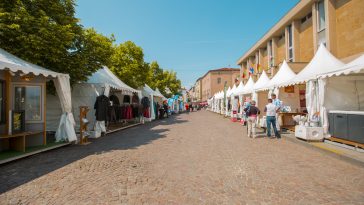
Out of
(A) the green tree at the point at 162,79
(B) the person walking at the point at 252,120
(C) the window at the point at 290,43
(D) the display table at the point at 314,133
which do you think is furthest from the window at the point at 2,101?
(A) the green tree at the point at 162,79

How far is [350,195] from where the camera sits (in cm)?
366

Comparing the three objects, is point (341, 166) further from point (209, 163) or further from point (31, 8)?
point (31, 8)

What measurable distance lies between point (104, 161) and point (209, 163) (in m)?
2.80

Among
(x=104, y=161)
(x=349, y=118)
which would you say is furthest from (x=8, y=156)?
(x=349, y=118)

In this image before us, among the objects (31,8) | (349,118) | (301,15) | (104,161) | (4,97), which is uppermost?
(301,15)

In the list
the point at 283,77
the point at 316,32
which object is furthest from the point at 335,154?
the point at 316,32

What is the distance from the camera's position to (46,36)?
30.5 feet

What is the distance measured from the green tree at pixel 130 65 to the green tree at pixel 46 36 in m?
10.8

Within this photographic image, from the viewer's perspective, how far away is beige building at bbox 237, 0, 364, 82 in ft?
47.0

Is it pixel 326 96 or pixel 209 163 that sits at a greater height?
pixel 326 96

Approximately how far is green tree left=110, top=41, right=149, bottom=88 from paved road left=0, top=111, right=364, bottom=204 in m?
16.3

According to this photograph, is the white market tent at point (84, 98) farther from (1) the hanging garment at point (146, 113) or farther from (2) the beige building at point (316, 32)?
(2) the beige building at point (316, 32)

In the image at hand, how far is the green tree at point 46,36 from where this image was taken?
910 cm

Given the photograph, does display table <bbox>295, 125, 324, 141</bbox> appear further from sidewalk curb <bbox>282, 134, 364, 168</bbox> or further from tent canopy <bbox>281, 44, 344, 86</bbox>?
tent canopy <bbox>281, 44, 344, 86</bbox>
